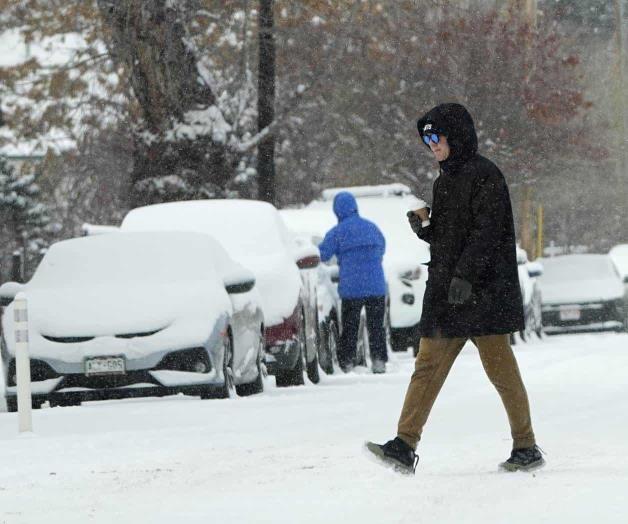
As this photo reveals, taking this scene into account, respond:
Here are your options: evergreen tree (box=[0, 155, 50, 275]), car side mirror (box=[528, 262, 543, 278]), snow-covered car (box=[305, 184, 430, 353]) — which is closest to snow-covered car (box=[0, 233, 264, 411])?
snow-covered car (box=[305, 184, 430, 353])

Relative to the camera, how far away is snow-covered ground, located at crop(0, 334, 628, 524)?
22.6 ft

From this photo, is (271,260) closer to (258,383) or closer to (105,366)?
(258,383)

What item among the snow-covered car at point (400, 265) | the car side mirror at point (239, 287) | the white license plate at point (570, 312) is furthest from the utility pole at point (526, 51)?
the car side mirror at point (239, 287)

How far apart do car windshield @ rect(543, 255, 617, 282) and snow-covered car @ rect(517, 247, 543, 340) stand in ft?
2.85

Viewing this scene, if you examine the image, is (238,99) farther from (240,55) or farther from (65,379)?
(65,379)

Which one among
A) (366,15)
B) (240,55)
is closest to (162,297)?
(366,15)

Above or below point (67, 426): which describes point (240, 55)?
above

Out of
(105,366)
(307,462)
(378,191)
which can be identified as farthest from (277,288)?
(378,191)

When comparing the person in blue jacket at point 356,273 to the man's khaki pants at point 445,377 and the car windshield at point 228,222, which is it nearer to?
the car windshield at point 228,222

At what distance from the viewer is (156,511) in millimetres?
7031

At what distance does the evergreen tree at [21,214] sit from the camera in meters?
48.8

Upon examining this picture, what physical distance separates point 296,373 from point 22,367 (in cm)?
501

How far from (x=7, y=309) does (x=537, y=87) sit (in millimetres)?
31374

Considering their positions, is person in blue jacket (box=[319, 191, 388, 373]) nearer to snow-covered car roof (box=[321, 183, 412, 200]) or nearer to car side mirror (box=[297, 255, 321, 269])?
car side mirror (box=[297, 255, 321, 269])
